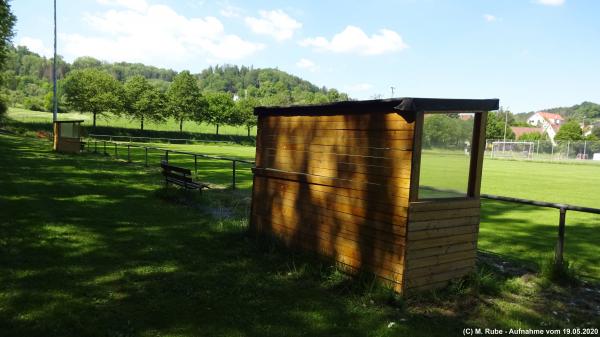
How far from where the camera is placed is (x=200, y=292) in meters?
4.94

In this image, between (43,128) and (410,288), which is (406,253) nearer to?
(410,288)

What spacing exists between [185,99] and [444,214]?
7258 centimetres

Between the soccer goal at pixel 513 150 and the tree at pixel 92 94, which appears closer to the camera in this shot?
the soccer goal at pixel 513 150

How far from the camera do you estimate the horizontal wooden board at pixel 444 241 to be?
15.7 ft

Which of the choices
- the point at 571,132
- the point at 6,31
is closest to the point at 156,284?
the point at 6,31

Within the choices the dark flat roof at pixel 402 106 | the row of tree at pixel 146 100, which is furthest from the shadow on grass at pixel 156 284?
the row of tree at pixel 146 100

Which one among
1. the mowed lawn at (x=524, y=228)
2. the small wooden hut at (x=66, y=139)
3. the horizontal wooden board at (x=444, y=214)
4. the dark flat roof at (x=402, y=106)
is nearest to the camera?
the dark flat roof at (x=402, y=106)

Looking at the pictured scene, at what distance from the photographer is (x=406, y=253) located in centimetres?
470

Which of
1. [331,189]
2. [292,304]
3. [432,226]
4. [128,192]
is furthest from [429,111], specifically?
[128,192]

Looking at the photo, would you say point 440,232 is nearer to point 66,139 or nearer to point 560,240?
point 560,240

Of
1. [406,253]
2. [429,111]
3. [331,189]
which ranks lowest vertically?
[406,253]

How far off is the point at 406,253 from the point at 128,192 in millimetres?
8933

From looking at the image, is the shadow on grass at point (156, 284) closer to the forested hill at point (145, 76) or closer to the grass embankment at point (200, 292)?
the grass embankment at point (200, 292)

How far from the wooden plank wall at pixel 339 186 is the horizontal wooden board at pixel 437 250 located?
108 millimetres
